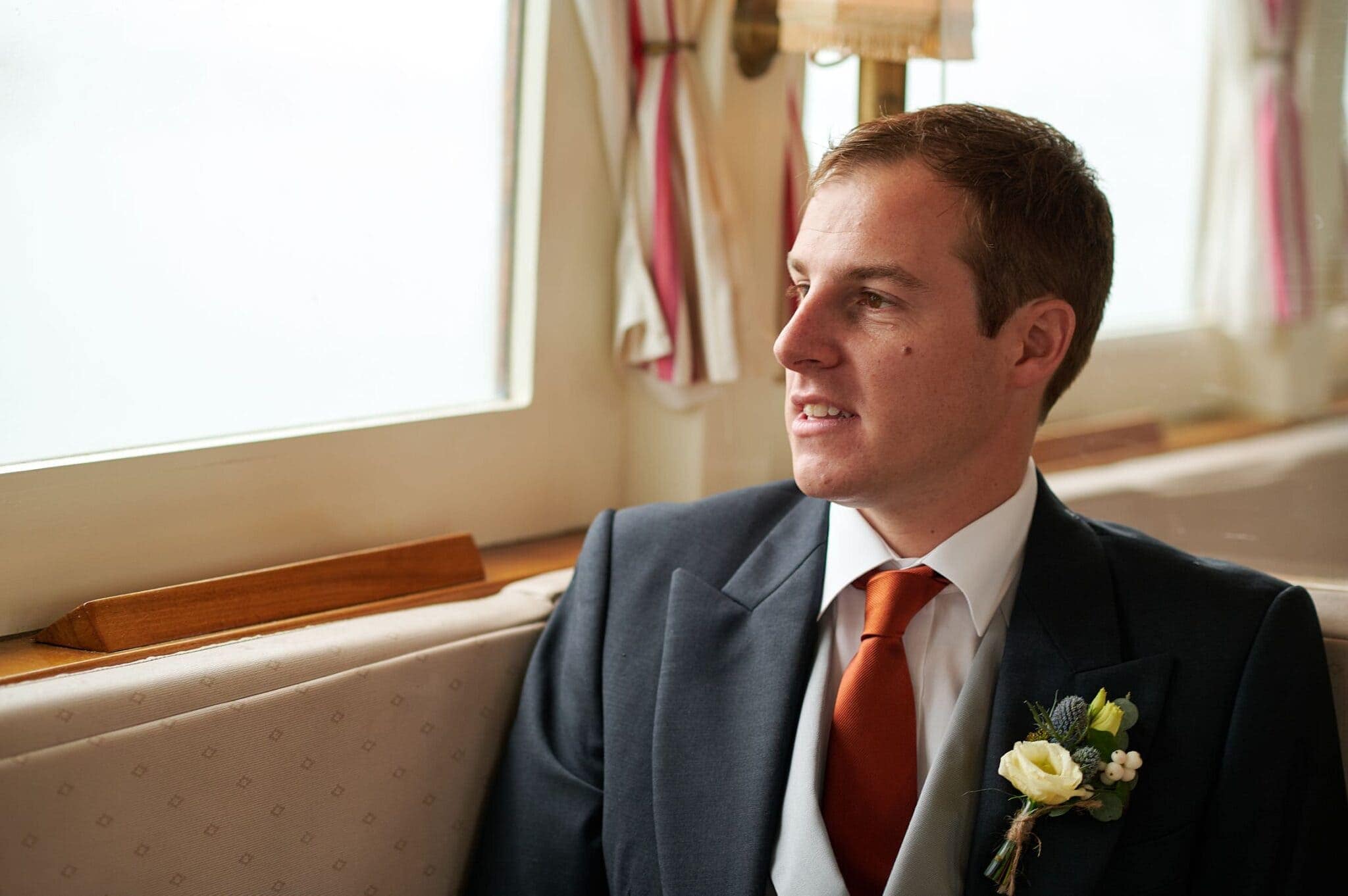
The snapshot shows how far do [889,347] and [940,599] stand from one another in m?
0.30

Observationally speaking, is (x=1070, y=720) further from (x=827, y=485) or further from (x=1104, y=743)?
(x=827, y=485)

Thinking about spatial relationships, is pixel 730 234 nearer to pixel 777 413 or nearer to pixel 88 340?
pixel 777 413

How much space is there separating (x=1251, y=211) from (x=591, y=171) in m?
1.01

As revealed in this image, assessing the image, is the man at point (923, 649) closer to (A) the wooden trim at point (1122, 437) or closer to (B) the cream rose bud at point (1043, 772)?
(B) the cream rose bud at point (1043, 772)

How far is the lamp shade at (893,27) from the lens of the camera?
1.89m

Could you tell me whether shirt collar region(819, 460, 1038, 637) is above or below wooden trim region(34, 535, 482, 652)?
above

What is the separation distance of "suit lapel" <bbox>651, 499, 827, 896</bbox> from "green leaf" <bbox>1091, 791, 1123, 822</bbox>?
1.11 feet

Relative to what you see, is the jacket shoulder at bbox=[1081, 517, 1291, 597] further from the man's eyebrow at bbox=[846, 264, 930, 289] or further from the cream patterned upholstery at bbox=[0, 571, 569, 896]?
the cream patterned upholstery at bbox=[0, 571, 569, 896]

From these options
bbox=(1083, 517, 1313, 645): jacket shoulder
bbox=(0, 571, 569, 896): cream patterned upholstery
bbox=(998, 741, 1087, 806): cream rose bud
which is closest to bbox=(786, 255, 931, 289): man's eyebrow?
bbox=(1083, 517, 1313, 645): jacket shoulder

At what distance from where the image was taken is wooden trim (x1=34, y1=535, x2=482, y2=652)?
142 cm

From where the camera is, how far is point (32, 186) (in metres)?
1.42

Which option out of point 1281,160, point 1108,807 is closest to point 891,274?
point 1108,807

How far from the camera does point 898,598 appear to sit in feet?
4.75

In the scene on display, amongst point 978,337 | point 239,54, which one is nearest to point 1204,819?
point 978,337
